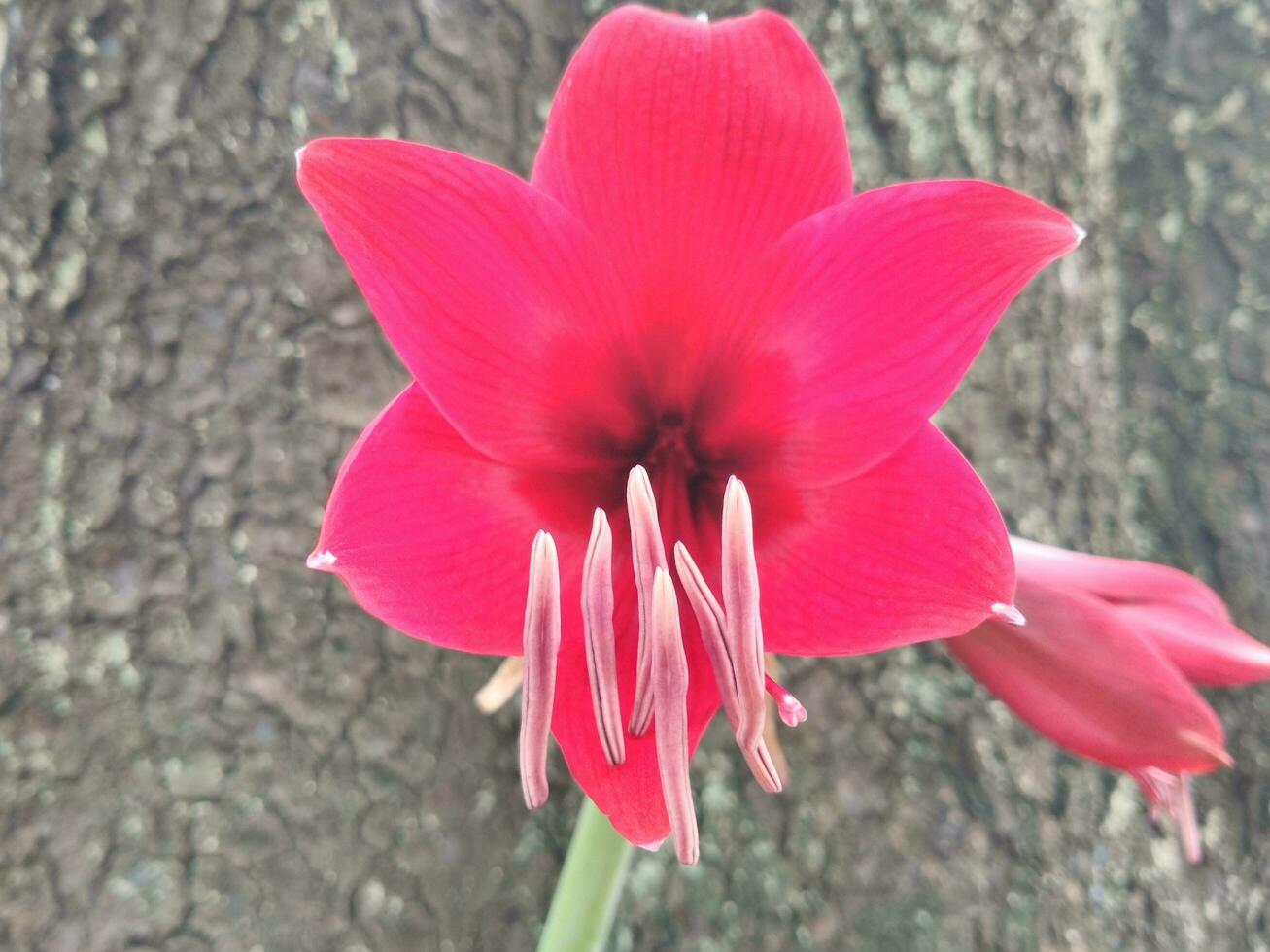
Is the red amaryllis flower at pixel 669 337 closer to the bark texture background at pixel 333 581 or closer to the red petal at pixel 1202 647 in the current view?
the red petal at pixel 1202 647

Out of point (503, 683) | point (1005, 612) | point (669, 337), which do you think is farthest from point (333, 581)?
point (1005, 612)

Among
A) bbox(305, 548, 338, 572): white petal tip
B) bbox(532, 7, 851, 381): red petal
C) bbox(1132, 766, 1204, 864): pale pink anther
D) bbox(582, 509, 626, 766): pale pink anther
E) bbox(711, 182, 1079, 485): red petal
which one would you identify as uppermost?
bbox(532, 7, 851, 381): red petal

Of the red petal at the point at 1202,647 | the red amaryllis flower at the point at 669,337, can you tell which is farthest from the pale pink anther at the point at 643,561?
the red petal at the point at 1202,647

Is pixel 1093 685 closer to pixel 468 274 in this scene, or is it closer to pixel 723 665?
pixel 723 665

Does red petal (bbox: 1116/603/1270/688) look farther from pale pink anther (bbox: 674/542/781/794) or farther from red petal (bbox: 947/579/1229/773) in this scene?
pale pink anther (bbox: 674/542/781/794)

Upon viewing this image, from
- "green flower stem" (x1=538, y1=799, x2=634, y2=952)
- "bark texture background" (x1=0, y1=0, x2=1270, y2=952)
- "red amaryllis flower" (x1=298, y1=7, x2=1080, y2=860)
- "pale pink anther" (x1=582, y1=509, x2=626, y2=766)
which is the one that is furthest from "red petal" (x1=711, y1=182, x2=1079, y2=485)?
"bark texture background" (x1=0, y1=0, x2=1270, y2=952)

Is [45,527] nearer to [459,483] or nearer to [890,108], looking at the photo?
[459,483]

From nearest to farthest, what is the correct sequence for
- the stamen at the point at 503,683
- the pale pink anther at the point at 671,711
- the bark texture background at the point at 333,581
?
the pale pink anther at the point at 671,711
the stamen at the point at 503,683
the bark texture background at the point at 333,581
